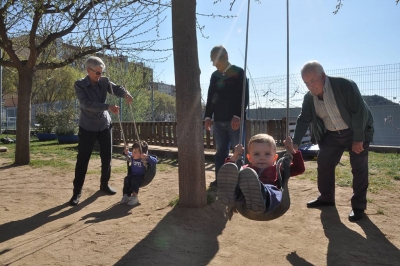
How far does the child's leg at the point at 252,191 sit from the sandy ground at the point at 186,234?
0.42 meters

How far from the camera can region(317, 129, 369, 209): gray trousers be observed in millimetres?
3428

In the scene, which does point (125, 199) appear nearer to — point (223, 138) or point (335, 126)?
point (223, 138)

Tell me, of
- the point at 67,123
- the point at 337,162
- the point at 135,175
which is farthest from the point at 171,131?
the point at 337,162

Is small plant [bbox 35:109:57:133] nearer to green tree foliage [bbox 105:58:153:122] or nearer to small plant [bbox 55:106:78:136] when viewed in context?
small plant [bbox 55:106:78:136]

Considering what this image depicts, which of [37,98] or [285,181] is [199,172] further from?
[37,98]

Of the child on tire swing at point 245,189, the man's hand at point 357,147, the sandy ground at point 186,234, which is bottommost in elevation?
the sandy ground at point 186,234

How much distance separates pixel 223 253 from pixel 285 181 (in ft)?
2.35

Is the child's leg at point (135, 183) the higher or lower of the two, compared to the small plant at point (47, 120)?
lower

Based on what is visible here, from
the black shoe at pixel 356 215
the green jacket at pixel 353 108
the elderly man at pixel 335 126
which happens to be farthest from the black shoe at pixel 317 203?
the green jacket at pixel 353 108

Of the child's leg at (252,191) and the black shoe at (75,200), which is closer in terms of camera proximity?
the child's leg at (252,191)

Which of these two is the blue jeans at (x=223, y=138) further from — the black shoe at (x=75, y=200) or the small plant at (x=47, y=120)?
the small plant at (x=47, y=120)

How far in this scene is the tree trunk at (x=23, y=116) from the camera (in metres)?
7.70

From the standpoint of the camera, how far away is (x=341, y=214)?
11.7 ft

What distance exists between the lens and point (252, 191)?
Result: 238 centimetres
